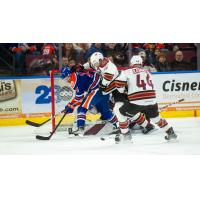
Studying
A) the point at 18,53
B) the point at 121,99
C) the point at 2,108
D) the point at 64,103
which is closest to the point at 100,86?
the point at 121,99

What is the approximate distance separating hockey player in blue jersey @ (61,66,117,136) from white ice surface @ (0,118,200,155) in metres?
0.21

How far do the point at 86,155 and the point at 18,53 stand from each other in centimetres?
177

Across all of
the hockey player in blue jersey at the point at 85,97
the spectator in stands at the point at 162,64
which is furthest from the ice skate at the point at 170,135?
the spectator in stands at the point at 162,64

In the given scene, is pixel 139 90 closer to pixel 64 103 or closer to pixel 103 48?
pixel 103 48

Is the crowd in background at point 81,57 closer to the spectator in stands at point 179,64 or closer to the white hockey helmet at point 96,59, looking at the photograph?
the spectator in stands at point 179,64

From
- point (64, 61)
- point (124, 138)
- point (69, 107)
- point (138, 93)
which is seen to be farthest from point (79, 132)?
point (64, 61)

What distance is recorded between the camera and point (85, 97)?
4398mm

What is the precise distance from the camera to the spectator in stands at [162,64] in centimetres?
545

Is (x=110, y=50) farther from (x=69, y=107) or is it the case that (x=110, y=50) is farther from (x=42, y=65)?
(x=42, y=65)

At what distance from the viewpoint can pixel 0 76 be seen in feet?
17.5

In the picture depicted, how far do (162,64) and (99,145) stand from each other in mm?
1816

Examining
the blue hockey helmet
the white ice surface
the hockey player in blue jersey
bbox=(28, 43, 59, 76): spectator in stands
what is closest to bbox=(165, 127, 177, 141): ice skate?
the white ice surface

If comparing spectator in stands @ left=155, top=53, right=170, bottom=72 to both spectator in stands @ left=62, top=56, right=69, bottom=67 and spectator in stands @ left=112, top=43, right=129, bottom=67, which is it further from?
spectator in stands @ left=62, top=56, right=69, bottom=67

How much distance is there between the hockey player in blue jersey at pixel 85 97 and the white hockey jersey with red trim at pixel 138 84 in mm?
652
